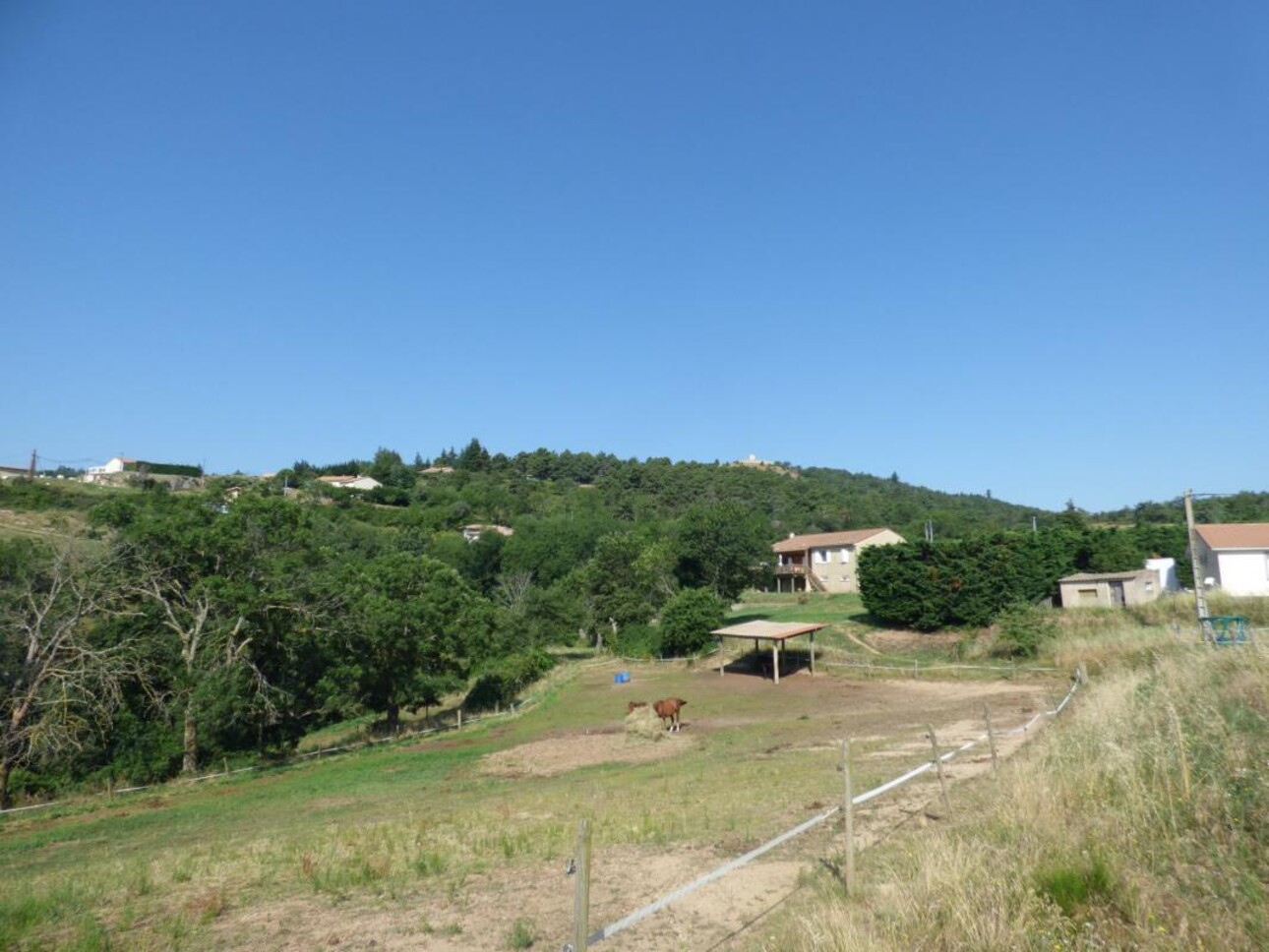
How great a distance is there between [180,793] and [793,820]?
75.9 feet

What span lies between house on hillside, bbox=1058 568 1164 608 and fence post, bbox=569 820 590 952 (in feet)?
158

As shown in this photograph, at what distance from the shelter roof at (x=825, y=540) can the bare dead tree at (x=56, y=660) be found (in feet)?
186

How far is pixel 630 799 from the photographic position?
1441cm

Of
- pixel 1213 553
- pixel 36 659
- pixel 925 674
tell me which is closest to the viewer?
pixel 36 659

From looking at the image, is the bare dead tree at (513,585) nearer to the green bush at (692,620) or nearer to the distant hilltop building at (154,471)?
the green bush at (692,620)

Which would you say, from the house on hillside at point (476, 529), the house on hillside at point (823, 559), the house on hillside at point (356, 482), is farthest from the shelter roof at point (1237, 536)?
the house on hillside at point (356, 482)

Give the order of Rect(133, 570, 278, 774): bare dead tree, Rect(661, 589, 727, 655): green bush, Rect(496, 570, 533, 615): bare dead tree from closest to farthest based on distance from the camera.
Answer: Rect(133, 570, 278, 774): bare dead tree < Rect(661, 589, 727, 655): green bush < Rect(496, 570, 533, 615): bare dead tree

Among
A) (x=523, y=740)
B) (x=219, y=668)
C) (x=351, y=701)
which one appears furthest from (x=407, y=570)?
(x=523, y=740)

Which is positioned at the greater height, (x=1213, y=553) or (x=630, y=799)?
(x=1213, y=553)

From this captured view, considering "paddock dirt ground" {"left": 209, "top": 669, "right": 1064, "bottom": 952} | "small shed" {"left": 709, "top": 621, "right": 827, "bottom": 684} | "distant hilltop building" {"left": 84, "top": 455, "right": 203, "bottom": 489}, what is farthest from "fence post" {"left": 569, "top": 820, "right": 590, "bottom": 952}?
"distant hilltop building" {"left": 84, "top": 455, "right": 203, "bottom": 489}

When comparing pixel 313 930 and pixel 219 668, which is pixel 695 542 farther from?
pixel 313 930

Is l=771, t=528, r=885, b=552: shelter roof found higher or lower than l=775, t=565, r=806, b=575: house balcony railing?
higher

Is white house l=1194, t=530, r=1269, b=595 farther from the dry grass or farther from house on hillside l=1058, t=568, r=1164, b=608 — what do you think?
the dry grass

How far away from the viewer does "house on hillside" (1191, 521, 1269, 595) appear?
4306 cm
